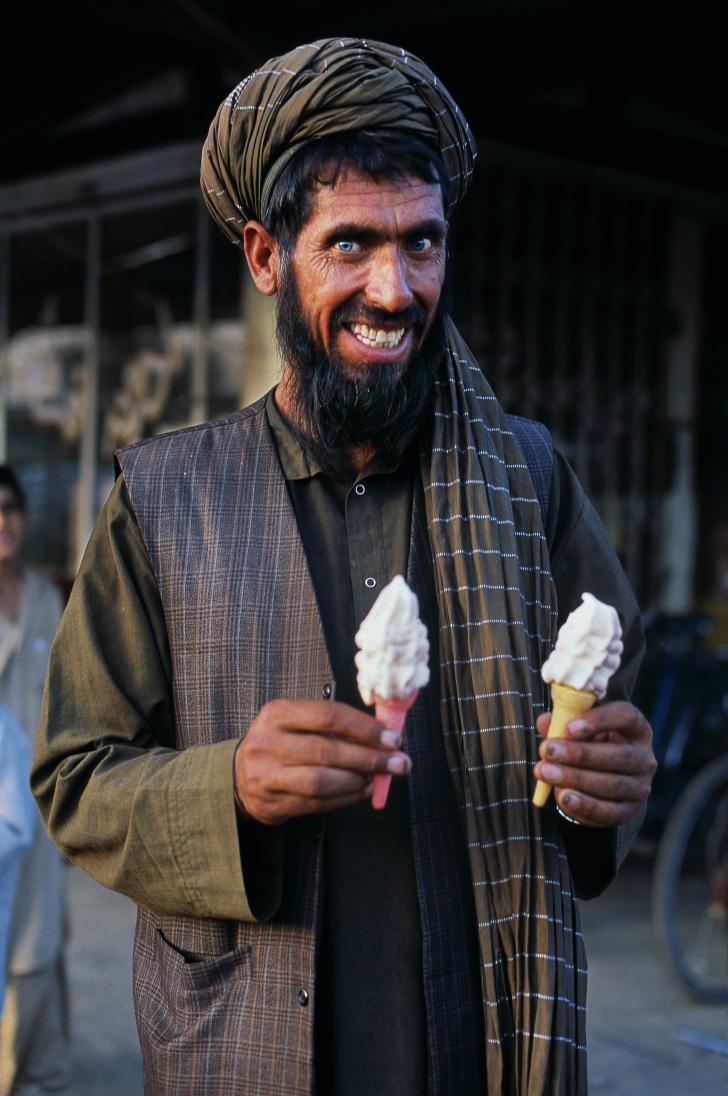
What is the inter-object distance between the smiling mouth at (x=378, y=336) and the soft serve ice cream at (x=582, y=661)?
0.44 meters

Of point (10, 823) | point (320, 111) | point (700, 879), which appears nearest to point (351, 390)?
point (320, 111)

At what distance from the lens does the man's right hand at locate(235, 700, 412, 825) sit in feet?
4.70

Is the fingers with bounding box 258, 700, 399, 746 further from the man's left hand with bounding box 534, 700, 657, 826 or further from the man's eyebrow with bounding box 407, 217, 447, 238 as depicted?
the man's eyebrow with bounding box 407, 217, 447, 238

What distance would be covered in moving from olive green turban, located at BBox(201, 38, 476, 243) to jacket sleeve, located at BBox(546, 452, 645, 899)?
1.57ft

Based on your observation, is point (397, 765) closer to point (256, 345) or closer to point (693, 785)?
point (693, 785)

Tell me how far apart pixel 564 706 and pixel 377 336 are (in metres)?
0.55

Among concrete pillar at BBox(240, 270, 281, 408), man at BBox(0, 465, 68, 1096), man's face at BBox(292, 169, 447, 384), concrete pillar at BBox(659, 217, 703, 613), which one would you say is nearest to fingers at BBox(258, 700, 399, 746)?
man's face at BBox(292, 169, 447, 384)

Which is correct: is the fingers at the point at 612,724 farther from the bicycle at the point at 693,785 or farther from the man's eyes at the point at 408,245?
the bicycle at the point at 693,785

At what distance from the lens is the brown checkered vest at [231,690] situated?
1.65 m

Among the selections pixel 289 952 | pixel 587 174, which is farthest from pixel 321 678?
pixel 587 174

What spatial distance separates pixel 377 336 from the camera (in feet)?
5.72

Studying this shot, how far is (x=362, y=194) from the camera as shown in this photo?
172 centimetres

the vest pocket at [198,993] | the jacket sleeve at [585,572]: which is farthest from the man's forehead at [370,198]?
the vest pocket at [198,993]

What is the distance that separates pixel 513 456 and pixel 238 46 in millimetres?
3504
